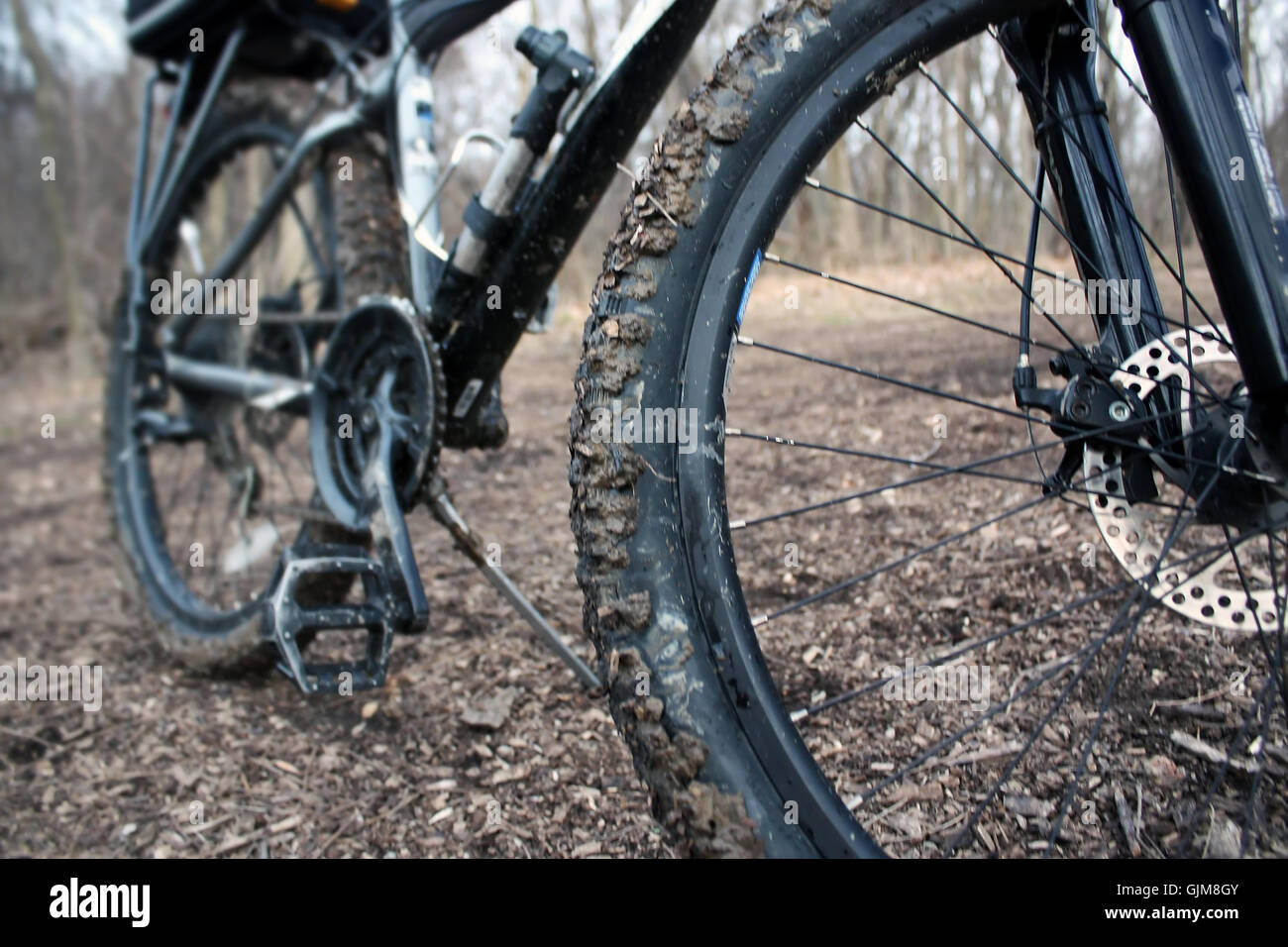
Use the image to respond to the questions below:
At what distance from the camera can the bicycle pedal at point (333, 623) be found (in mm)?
1568

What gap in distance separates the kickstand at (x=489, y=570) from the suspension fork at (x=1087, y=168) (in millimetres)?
1039

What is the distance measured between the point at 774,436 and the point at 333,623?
35.7 inches

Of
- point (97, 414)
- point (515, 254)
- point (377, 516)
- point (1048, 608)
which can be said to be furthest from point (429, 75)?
point (97, 414)

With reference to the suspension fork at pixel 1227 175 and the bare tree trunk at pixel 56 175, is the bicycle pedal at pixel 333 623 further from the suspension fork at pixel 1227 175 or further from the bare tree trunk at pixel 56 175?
the bare tree trunk at pixel 56 175

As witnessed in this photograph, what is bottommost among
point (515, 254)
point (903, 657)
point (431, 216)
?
point (903, 657)

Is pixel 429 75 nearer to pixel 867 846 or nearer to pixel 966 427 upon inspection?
pixel 867 846

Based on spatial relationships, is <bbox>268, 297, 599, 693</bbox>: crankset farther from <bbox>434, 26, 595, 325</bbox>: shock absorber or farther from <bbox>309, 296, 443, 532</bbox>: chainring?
<bbox>434, 26, 595, 325</bbox>: shock absorber

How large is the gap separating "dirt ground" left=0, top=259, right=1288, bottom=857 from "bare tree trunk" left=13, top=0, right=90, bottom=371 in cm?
1075

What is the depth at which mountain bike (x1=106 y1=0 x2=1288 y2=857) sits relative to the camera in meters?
0.98

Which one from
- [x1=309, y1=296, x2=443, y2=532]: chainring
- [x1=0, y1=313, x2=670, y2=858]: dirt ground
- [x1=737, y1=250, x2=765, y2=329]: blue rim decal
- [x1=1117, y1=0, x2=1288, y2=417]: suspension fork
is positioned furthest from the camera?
[x1=309, y1=296, x2=443, y2=532]: chainring

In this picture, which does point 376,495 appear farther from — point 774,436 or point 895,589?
point 895,589

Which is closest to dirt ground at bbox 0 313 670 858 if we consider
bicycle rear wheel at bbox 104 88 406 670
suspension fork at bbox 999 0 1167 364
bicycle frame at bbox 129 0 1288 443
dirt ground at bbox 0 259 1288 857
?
dirt ground at bbox 0 259 1288 857
